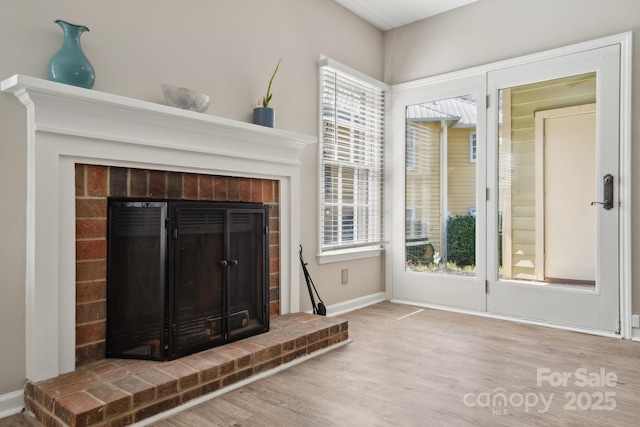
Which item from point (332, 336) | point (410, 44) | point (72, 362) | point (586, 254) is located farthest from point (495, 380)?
point (410, 44)

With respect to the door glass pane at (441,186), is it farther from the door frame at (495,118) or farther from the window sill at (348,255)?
the window sill at (348,255)

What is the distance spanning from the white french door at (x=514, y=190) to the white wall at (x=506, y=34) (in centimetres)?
11

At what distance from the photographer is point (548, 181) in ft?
11.2

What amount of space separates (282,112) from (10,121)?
177cm

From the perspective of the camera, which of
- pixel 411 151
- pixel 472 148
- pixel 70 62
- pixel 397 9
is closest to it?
pixel 70 62

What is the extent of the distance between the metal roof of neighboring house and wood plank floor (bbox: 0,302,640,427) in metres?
1.85

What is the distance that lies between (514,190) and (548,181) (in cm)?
26

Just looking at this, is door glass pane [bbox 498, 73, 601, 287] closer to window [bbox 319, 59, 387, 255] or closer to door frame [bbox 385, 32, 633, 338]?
door frame [bbox 385, 32, 633, 338]

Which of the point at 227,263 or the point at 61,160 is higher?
the point at 61,160

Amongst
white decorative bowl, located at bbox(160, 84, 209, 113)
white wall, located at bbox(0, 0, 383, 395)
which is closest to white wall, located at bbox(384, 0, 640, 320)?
white wall, located at bbox(0, 0, 383, 395)

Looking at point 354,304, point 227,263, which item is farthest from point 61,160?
point 354,304

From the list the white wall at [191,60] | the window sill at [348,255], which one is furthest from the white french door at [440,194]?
the white wall at [191,60]

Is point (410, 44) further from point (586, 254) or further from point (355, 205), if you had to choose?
point (586, 254)

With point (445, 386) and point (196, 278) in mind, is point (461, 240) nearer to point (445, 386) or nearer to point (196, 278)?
point (445, 386)
